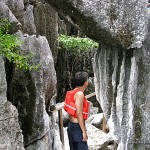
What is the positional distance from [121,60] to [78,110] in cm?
92

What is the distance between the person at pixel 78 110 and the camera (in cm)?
468

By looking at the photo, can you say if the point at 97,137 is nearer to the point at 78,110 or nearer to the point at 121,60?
the point at 78,110

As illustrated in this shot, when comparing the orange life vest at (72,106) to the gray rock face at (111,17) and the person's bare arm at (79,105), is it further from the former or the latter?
the gray rock face at (111,17)

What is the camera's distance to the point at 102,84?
4.48m

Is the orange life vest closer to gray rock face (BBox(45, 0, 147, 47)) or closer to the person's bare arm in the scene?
the person's bare arm

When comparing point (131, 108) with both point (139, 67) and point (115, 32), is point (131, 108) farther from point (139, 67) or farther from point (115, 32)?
point (115, 32)

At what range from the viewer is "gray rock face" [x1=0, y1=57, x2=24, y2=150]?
12.1 feet

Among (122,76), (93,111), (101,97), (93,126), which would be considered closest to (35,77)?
(101,97)

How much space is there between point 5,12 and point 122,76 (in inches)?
78.9

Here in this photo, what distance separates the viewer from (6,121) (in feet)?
12.3

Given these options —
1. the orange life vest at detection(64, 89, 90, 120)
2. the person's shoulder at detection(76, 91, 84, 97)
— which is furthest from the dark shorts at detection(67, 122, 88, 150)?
the person's shoulder at detection(76, 91, 84, 97)

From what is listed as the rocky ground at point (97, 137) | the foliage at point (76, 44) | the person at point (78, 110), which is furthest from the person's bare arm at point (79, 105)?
the foliage at point (76, 44)

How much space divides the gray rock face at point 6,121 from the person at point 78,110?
1041mm

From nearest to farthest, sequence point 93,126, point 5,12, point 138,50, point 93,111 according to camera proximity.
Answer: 1. point 138,50
2. point 5,12
3. point 93,126
4. point 93,111
